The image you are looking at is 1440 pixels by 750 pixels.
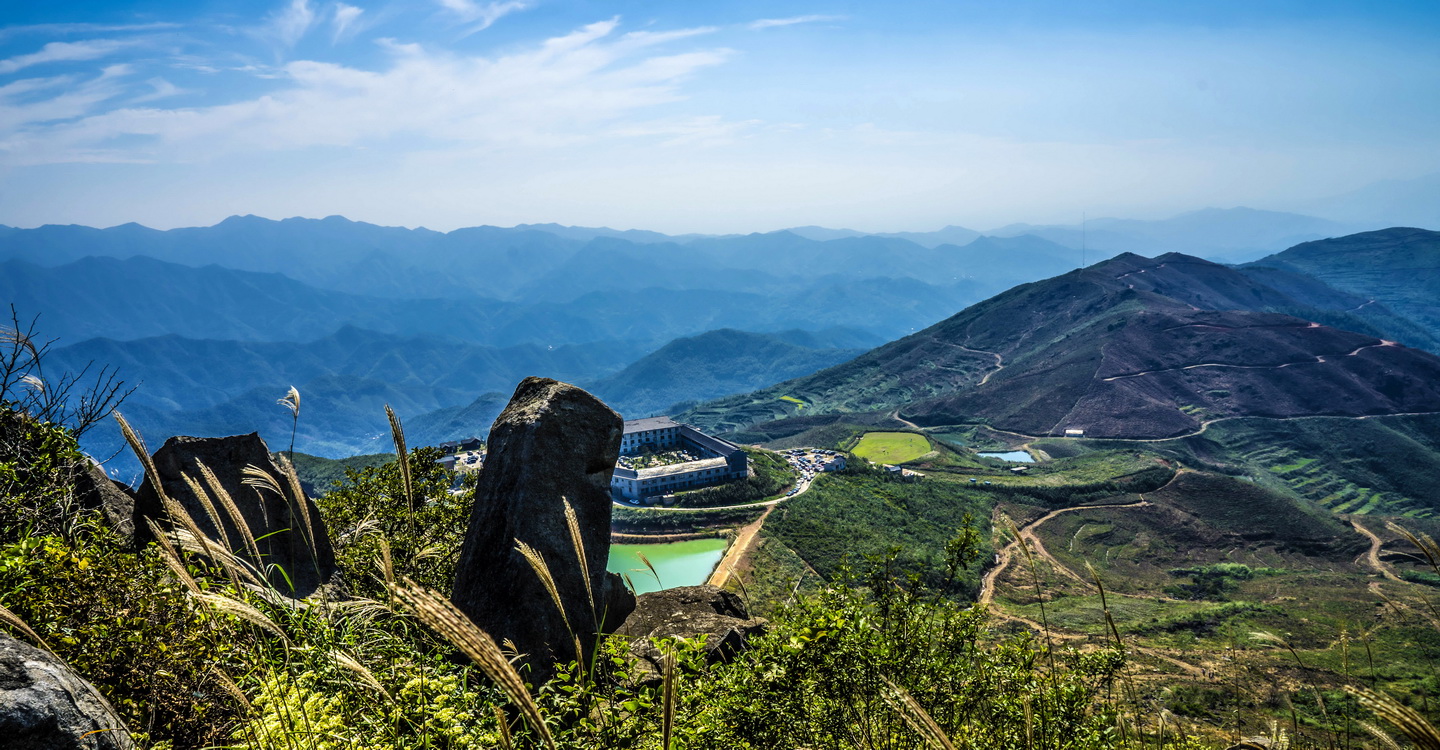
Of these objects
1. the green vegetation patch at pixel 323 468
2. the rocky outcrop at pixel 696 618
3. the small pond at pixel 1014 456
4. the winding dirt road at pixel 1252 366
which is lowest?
the small pond at pixel 1014 456

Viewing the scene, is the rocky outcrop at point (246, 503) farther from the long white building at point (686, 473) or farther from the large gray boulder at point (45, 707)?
the long white building at point (686, 473)

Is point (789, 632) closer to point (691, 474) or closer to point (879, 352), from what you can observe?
point (691, 474)

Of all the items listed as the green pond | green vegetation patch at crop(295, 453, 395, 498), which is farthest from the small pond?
Answer: green vegetation patch at crop(295, 453, 395, 498)

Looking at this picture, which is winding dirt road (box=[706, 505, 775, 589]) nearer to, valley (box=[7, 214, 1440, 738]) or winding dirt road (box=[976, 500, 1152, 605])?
valley (box=[7, 214, 1440, 738])

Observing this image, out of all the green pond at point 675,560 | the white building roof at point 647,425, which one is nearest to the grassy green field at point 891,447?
the white building roof at point 647,425

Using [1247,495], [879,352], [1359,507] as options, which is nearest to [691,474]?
[1247,495]

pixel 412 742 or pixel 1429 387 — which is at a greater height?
pixel 412 742
